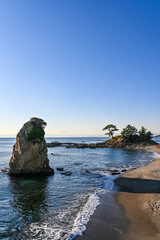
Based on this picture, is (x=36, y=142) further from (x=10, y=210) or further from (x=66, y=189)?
(x=10, y=210)

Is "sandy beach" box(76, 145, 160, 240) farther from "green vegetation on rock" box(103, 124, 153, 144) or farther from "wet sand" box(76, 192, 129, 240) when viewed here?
"green vegetation on rock" box(103, 124, 153, 144)

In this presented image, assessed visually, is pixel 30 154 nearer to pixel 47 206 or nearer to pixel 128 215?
pixel 47 206

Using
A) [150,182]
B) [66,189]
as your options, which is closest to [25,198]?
[66,189]

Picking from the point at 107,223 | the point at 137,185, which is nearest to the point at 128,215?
the point at 107,223

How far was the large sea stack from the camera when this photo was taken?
30.0 m

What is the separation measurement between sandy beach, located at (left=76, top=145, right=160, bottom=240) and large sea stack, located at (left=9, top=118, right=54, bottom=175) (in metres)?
15.3

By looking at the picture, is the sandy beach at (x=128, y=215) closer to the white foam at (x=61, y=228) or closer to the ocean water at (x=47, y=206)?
the white foam at (x=61, y=228)

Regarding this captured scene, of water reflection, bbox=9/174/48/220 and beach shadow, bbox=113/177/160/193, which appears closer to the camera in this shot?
water reflection, bbox=9/174/48/220

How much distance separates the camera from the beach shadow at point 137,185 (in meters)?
20.8

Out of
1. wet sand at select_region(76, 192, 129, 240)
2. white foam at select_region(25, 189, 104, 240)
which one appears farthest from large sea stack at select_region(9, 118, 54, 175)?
wet sand at select_region(76, 192, 129, 240)

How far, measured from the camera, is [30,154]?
98.4 feet

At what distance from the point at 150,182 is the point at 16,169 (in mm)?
23161

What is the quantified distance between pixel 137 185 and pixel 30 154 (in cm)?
1905

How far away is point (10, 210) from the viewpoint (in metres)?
15.5
